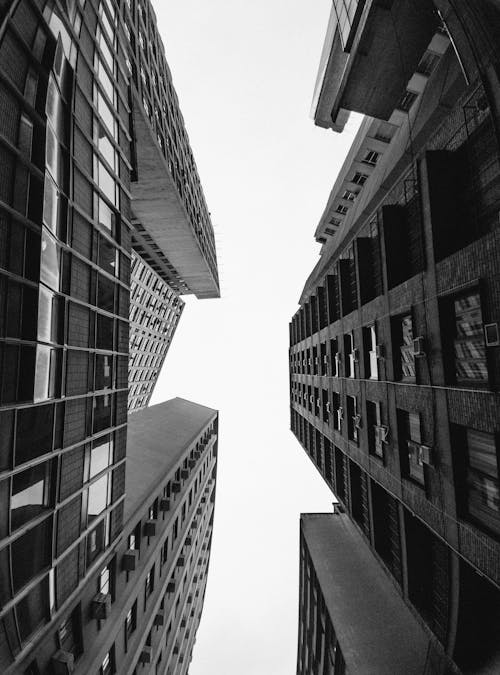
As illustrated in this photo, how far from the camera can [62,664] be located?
13.7 meters

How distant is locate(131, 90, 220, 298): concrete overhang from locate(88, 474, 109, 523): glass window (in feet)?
78.0

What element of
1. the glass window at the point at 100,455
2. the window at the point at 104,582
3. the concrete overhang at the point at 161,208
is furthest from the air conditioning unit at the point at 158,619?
the concrete overhang at the point at 161,208

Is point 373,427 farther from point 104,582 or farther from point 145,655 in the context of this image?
point 145,655

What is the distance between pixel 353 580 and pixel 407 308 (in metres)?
28.6

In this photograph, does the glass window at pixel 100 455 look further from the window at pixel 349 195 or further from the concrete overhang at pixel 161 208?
the window at pixel 349 195

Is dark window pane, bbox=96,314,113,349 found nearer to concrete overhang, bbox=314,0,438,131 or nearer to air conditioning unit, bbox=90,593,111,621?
air conditioning unit, bbox=90,593,111,621

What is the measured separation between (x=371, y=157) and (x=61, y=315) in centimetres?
3265

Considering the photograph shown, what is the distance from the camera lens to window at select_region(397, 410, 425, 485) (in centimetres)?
1398

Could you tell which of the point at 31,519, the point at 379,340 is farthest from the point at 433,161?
the point at 31,519

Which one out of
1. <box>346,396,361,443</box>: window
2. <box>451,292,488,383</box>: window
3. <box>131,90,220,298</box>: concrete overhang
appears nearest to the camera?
<box>451,292,488,383</box>: window

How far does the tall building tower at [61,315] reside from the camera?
1028 centimetres

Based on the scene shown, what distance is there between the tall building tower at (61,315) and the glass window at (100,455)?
0.35ft

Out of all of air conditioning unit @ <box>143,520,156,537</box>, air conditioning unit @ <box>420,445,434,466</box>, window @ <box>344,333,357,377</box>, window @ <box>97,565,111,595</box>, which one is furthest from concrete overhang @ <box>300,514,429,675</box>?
air conditioning unit @ <box>143,520,156,537</box>

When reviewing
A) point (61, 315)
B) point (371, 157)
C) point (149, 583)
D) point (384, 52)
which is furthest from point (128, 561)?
point (371, 157)
